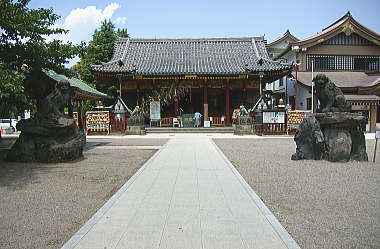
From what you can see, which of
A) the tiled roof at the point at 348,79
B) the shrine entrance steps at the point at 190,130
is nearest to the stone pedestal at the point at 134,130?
the shrine entrance steps at the point at 190,130

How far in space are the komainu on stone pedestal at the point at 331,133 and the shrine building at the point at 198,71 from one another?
13.0m

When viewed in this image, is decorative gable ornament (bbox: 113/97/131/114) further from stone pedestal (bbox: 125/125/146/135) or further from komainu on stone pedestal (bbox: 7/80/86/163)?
komainu on stone pedestal (bbox: 7/80/86/163)

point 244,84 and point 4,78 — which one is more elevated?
point 244,84

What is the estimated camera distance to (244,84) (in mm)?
24359

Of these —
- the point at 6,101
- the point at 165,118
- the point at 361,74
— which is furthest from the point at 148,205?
the point at 361,74

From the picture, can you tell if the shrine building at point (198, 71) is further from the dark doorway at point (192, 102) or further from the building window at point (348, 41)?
the building window at point (348, 41)

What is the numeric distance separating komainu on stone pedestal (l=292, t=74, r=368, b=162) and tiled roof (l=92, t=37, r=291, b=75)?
13.0 metres

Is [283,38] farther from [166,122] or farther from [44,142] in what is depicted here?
[44,142]

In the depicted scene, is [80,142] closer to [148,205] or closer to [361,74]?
[148,205]

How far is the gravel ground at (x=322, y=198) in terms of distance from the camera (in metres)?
3.75

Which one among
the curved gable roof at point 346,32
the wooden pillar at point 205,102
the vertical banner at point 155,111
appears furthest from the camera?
the curved gable roof at point 346,32

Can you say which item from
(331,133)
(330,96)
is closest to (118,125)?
(330,96)

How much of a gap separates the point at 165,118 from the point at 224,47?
9.66 metres

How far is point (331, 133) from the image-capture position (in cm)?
941
